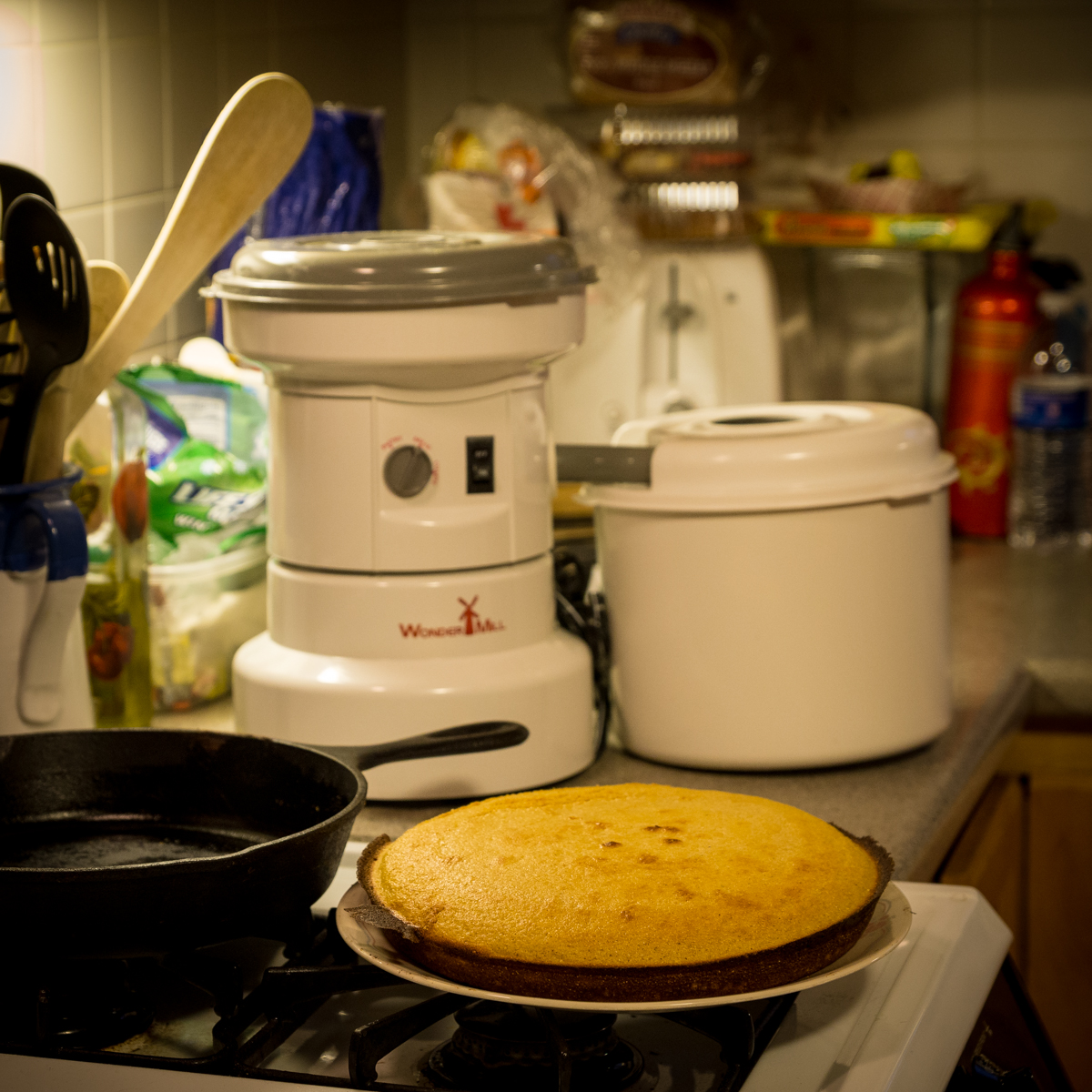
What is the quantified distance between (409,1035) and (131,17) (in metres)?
1.05

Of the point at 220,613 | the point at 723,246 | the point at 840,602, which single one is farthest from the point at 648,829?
the point at 723,246

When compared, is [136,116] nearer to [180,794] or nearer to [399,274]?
[399,274]

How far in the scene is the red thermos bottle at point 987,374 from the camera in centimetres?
175

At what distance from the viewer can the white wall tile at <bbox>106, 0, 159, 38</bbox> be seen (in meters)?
1.31

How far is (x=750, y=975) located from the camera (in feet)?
1.78

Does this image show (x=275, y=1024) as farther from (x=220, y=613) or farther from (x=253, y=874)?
(x=220, y=613)

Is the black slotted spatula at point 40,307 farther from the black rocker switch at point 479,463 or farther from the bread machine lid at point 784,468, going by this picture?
the bread machine lid at point 784,468

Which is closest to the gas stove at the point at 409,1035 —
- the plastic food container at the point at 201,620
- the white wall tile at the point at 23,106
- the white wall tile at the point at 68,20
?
the plastic food container at the point at 201,620

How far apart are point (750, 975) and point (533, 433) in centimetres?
47

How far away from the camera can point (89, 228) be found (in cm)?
130

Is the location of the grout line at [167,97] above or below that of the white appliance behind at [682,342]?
above

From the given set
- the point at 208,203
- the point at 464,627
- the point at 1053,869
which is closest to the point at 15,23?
the point at 208,203

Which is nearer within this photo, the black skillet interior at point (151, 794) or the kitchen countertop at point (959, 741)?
the black skillet interior at point (151, 794)

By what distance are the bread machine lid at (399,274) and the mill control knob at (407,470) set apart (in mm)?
91
